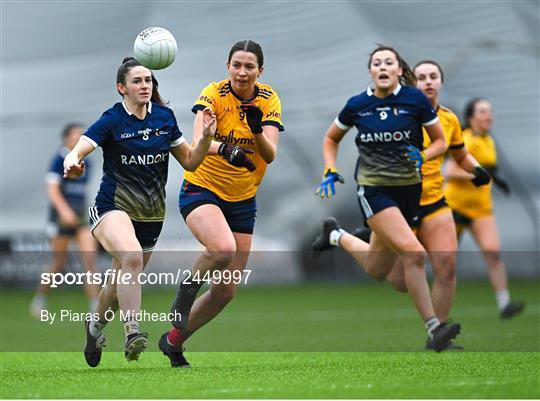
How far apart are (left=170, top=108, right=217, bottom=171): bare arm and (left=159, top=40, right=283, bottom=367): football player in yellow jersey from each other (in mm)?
120

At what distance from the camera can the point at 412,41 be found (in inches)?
898

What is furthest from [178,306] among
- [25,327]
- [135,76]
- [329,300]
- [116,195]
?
[329,300]

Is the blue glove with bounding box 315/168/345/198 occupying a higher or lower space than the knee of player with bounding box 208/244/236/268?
higher

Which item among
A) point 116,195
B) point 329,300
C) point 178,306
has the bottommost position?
point 329,300

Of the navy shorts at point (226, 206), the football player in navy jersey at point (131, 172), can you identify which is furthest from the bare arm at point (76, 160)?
the navy shorts at point (226, 206)

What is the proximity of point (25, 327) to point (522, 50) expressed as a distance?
42.2ft

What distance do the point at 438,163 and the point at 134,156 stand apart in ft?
11.0

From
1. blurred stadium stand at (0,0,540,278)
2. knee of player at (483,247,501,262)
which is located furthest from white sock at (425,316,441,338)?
blurred stadium stand at (0,0,540,278)

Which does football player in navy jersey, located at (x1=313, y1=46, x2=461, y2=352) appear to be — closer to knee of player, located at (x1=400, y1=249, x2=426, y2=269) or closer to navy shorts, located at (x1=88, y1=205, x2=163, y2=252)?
knee of player, located at (x1=400, y1=249, x2=426, y2=269)

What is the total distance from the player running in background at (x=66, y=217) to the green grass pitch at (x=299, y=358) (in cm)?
87

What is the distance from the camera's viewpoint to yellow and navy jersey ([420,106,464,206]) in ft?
35.4

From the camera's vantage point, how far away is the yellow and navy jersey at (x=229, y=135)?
362 inches

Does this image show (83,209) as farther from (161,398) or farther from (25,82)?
(161,398)

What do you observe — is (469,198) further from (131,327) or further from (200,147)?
(131,327)
